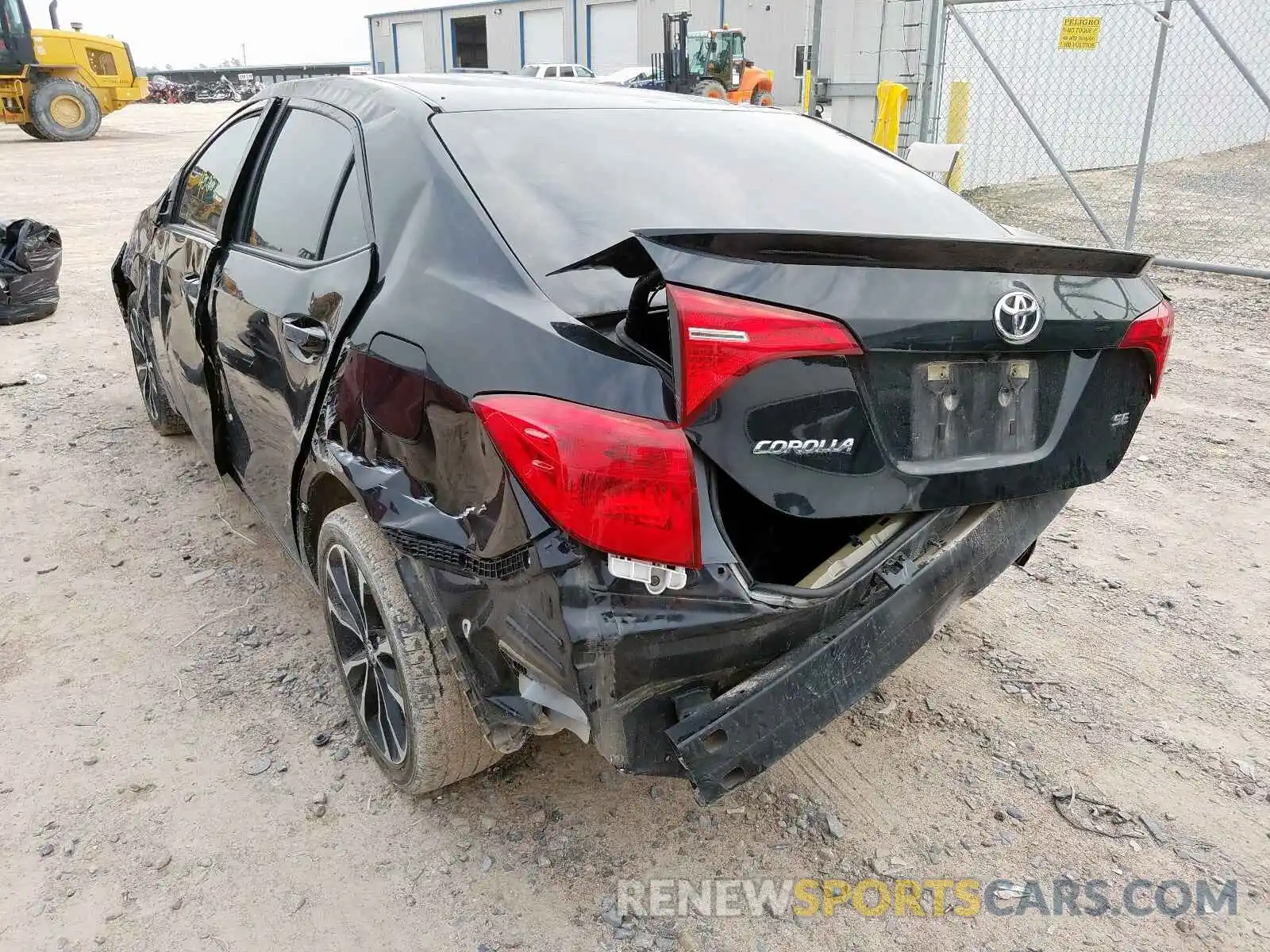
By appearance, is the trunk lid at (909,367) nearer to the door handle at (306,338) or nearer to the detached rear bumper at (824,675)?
the detached rear bumper at (824,675)

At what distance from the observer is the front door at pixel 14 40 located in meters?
19.7

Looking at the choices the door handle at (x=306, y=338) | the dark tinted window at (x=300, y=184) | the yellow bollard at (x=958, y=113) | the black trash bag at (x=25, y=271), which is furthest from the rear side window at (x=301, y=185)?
the yellow bollard at (x=958, y=113)

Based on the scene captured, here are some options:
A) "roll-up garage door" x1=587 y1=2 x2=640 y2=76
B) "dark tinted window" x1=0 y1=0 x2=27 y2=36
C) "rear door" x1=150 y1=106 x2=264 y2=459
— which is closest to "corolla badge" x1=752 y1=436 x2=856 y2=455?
"rear door" x1=150 y1=106 x2=264 y2=459

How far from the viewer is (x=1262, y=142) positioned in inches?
519

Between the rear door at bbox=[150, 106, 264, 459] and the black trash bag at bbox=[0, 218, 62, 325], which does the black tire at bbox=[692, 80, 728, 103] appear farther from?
the rear door at bbox=[150, 106, 264, 459]

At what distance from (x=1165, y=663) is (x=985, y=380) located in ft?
5.01

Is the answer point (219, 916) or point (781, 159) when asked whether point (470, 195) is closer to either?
point (781, 159)

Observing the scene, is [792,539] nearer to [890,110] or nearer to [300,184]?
[300,184]

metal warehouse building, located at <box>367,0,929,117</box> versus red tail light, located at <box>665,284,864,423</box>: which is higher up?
metal warehouse building, located at <box>367,0,929,117</box>

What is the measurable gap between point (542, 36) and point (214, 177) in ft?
150

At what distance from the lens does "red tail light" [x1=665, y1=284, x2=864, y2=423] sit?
5.31 ft

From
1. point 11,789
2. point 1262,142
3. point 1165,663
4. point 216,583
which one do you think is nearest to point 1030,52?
point 1262,142

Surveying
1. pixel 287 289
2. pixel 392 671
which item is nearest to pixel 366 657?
pixel 392 671

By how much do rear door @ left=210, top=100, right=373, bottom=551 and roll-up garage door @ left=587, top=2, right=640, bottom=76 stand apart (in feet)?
133
